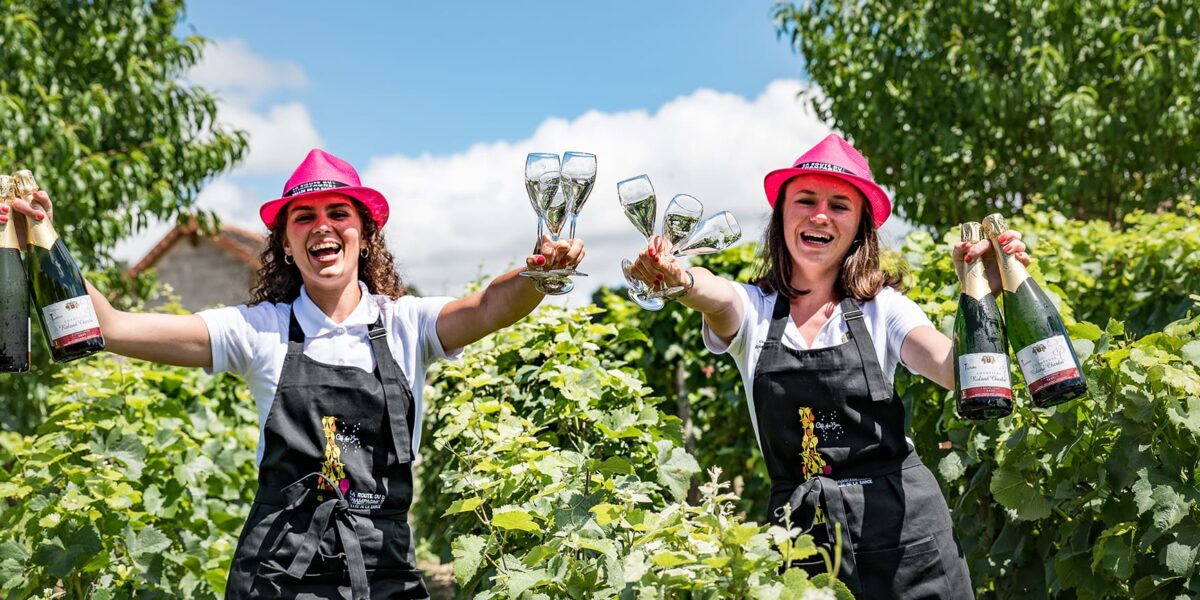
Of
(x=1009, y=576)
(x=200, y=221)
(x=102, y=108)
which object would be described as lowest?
(x=1009, y=576)

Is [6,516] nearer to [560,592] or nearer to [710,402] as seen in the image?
[560,592]

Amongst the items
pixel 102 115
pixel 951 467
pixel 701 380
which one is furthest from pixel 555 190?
pixel 102 115

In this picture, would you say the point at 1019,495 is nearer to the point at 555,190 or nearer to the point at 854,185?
the point at 854,185

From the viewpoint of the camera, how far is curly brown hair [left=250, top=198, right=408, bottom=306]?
2506 mm

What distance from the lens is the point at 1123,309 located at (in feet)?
14.7

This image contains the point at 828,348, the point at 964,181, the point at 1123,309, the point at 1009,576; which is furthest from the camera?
the point at 964,181

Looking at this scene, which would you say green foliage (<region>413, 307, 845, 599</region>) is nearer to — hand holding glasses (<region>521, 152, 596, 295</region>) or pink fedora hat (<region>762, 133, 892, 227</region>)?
hand holding glasses (<region>521, 152, 596, 295</region>)

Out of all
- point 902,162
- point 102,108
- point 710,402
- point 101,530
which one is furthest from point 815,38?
point 101,530

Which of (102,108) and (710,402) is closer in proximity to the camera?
(710,402)

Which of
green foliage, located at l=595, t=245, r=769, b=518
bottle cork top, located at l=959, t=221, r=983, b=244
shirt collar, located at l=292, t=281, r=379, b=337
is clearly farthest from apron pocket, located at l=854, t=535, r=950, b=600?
green foliage, located at l=595, t=245, r=769, b=518

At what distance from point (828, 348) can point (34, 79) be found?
655 cm

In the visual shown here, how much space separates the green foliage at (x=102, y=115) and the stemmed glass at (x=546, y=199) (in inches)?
211

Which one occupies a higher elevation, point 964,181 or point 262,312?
point 964,181

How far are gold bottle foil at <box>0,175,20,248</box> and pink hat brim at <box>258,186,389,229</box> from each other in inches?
20.8
